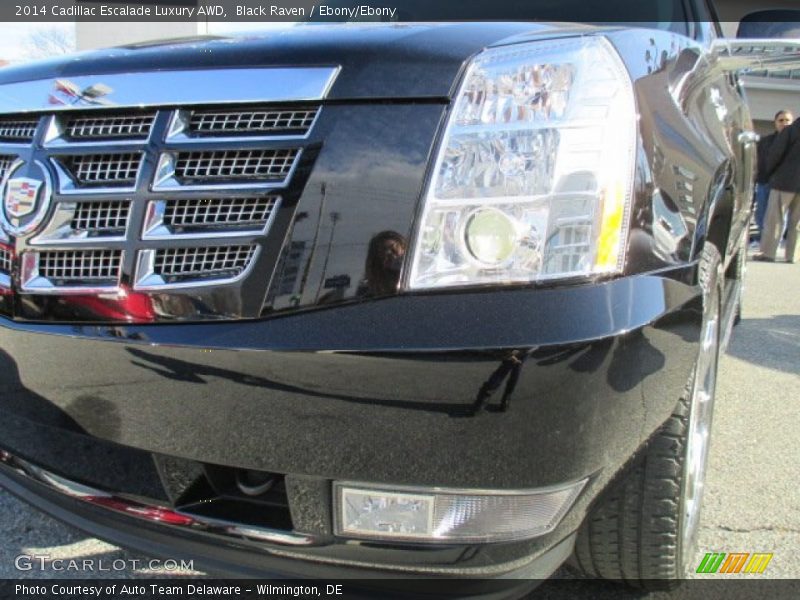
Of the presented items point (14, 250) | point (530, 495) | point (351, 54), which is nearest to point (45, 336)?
point (14, 250)

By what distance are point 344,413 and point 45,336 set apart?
67 centimetres

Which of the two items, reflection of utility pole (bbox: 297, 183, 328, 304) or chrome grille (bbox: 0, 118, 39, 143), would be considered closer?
reflection of utility pole (bbox: 297, 183, 328, 304)

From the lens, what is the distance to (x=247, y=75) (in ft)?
4.81

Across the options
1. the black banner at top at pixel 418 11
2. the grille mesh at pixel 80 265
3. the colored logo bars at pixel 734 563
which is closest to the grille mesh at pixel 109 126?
the grille mesh at pixel 80 265

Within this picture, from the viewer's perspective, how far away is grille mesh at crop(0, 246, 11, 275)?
5.31 ft

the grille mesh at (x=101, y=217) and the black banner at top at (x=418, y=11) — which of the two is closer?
the grille mesh at (x=101, y=217)

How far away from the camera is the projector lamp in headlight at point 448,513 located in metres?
1.37

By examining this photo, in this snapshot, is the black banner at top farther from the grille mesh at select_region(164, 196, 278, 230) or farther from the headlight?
the grille mesh at select_region(164, 196, 278, 230)

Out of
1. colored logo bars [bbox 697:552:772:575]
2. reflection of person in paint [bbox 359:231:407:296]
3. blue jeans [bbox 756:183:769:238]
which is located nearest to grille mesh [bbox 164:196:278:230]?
reflection of person in paint [bbox 359:231:407:296]

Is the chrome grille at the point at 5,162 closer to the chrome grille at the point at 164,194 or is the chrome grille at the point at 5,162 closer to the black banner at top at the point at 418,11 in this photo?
the chrome grille at the point at 164,194

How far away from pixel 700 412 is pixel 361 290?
1.24 metres

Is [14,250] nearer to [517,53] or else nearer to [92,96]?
[92,96]

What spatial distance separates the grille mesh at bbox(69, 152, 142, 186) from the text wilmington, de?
1.53m

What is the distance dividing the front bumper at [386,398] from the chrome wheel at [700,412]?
24 centimetres
